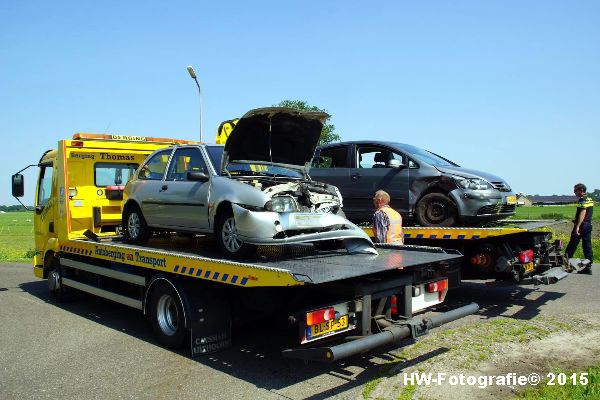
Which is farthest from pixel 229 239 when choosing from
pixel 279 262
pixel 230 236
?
pixel 279 262

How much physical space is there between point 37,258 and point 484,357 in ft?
27.4

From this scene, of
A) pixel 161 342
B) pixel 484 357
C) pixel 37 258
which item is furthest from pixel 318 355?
pixel 37 258

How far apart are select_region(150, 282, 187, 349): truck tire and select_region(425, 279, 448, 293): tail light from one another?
277 centimetres

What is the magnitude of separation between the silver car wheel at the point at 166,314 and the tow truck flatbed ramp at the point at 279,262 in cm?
42

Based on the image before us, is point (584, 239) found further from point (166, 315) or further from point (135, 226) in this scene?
point (135, 226)

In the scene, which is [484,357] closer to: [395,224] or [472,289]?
[395,224]

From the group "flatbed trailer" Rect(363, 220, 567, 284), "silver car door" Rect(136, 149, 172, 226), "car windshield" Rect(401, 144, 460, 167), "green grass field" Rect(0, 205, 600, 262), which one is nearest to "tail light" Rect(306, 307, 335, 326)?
"silver car door" Rect(136, 149, 172, 226)

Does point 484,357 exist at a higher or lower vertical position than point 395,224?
lower

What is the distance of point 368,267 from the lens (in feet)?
16.5

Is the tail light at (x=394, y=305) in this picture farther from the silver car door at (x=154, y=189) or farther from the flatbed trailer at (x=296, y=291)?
the silver car door at (x=154, y=189)

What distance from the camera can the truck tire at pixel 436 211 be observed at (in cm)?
800

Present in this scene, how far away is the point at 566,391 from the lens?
4.38m

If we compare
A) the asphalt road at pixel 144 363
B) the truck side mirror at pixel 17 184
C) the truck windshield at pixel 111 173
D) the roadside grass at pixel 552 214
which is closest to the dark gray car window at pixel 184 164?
the asphalt road at pixel 144 363

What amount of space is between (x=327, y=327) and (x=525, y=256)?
13.7ft
